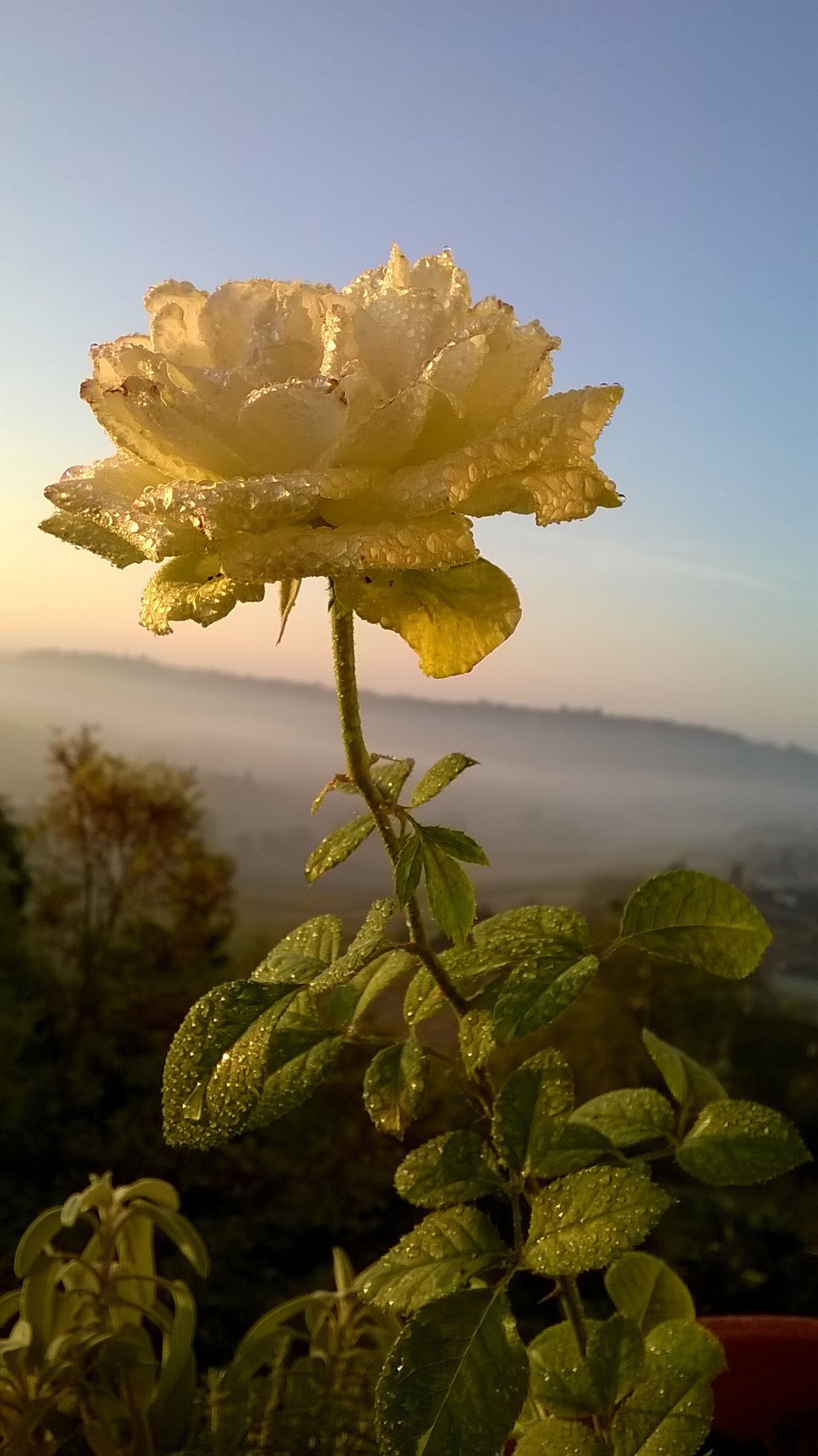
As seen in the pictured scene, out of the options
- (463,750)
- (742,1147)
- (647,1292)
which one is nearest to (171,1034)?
(463,750)

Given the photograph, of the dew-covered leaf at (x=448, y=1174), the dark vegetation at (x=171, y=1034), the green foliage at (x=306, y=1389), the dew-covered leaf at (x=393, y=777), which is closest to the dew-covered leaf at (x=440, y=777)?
the dew-covered leaf at (x=393, y=777)

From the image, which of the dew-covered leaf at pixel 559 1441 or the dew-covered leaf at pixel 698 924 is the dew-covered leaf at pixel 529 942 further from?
the dew-covered leaf at pixel 559 1441

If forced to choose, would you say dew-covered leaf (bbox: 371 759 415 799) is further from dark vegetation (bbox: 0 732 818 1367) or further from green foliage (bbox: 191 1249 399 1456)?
dark vegetation (bbox: 0 732 818 1367)

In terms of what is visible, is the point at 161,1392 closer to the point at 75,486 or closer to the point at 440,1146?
the point at 440,1146

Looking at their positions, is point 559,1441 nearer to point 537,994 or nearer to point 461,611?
point 537,994

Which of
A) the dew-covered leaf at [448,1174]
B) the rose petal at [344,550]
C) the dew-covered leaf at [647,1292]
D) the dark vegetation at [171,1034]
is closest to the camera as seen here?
the rose petal at [344,550]
